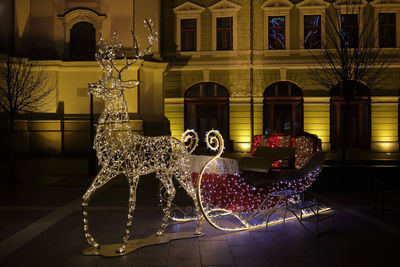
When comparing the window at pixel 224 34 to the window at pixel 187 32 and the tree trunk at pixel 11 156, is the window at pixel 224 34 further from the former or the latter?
the tree trunk at pixel 11 156

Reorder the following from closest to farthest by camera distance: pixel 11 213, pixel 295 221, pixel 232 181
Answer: pixel 232 181 → pixel 295 221 → pixel 11 213

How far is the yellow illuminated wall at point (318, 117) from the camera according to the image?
924 inches

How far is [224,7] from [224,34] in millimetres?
1654

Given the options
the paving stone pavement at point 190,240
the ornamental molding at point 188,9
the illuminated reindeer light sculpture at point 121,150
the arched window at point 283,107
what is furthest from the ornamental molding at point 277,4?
the illuminated reindeer light sculpture at point 121,150

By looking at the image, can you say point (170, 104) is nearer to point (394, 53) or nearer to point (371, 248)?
point (394, 53)

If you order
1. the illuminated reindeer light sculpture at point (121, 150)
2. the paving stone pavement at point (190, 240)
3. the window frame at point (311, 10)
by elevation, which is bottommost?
the paving stone pavement at point (190, 240)

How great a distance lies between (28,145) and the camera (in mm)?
20484

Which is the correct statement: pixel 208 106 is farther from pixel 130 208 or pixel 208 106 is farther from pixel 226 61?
pixel 130 208

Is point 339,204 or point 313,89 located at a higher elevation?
point 313,89

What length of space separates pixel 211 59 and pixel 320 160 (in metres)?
17.7

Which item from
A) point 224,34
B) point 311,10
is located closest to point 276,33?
point 311,10

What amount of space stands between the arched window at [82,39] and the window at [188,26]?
5463 millimetres

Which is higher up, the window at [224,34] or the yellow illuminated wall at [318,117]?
the window at [224,34]

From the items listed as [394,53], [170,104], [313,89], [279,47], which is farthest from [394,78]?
[170,104]
